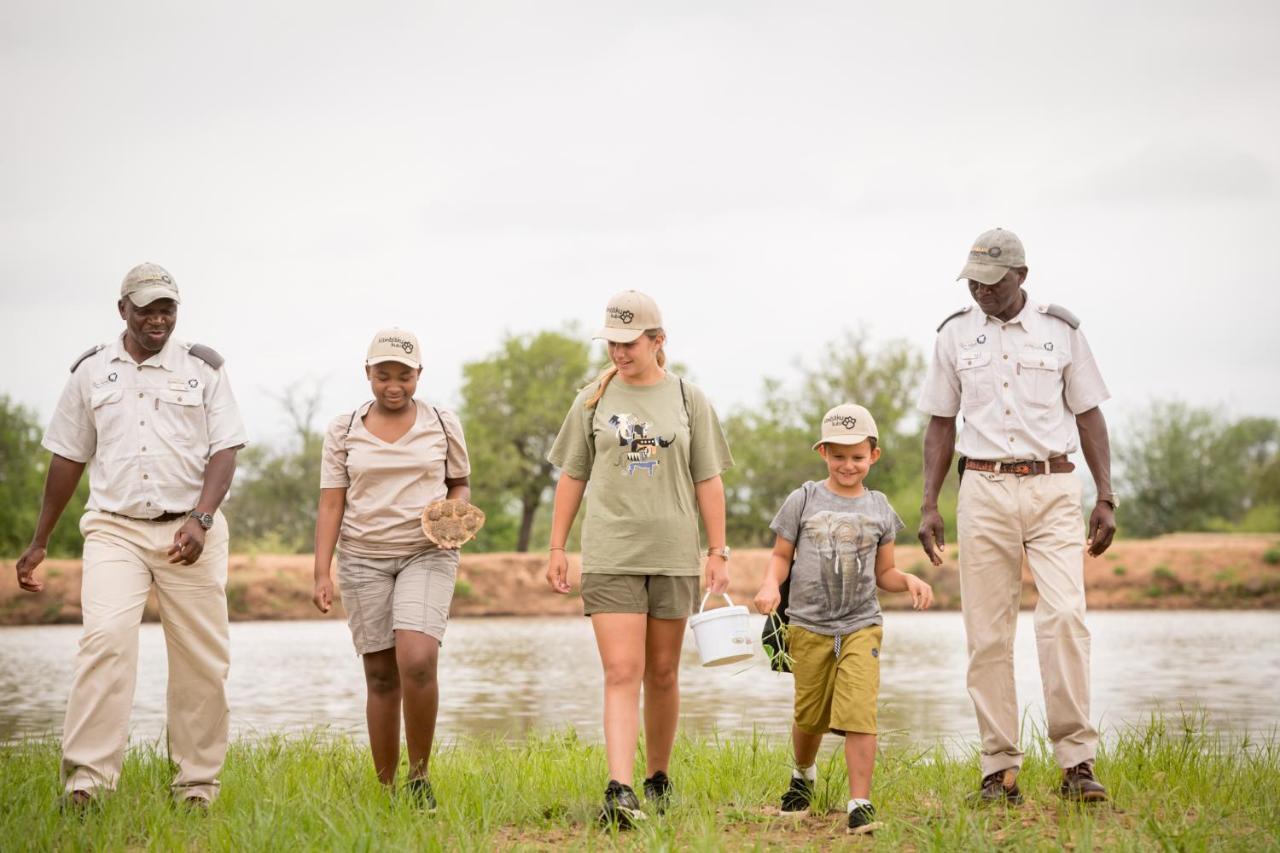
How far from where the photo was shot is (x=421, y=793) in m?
5.54

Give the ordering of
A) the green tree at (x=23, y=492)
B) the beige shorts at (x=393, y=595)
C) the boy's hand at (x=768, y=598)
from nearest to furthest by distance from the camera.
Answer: the boy's hand at (x=768, y=598)
the beige shorts at (x=393, y=595)
the green tree at (x=23, y=492)

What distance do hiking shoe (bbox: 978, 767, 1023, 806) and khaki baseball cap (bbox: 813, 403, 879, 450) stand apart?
148 cm

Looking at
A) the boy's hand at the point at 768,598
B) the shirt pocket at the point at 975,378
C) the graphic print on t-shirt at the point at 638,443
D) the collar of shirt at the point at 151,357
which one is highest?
the collar of shirt at the point at 151,357

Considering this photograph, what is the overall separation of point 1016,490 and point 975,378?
0.52 m

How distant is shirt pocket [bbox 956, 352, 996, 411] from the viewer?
595 cm

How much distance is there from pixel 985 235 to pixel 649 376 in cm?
157

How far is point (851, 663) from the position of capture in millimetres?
5484

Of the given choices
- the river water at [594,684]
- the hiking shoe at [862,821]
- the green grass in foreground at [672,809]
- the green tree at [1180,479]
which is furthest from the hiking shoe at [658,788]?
the green tree at [1180,479]

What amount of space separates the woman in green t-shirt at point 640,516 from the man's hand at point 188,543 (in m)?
1.43

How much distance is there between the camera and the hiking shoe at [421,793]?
5.44 meters

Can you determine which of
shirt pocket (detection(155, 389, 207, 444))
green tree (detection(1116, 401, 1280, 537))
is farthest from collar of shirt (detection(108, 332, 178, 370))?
green tree (detection(1116, 401, 1280, 537))

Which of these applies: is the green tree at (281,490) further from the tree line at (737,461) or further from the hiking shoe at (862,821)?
the hiking shoe at (862,821)

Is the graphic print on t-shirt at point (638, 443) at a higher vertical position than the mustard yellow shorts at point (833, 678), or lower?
higher

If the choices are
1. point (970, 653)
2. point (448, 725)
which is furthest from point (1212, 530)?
point (970, 653)
